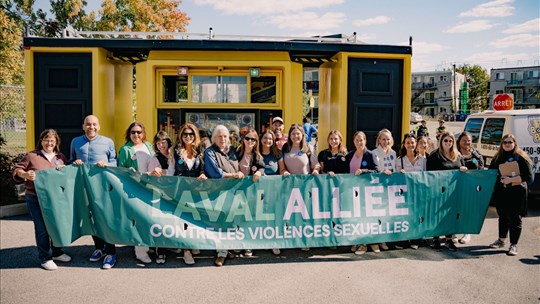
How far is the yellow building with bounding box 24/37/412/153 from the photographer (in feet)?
22.9

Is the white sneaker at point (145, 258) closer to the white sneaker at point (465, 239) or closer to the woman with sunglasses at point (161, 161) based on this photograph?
the woman with sunglasses at point (161, 161)

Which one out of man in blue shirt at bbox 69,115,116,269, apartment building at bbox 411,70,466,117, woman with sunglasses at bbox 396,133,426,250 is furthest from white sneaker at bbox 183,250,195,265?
apartment building at bbox 411,70,466,117

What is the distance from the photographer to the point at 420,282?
448cm

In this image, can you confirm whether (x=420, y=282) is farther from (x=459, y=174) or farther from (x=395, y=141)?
(x=395, y=141)

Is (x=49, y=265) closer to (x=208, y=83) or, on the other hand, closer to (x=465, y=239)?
(x=208, y=83)

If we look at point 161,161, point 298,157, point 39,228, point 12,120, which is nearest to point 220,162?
point 161,161

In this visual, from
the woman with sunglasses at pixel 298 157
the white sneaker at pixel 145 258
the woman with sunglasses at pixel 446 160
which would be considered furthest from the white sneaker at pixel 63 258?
the woman with sunglasses at pixel 446 160

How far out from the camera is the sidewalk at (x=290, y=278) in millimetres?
4090

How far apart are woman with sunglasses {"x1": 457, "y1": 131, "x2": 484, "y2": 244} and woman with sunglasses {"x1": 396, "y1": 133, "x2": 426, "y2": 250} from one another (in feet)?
2.17

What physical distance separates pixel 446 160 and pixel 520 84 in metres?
74.6

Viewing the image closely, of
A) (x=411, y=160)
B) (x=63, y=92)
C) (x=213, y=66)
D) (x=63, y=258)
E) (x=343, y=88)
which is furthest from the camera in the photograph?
(x=213, y=66)

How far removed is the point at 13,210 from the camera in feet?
24.6

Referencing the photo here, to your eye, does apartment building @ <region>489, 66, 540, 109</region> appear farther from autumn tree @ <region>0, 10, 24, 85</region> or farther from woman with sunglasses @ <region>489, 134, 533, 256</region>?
autumn tree @ <region>0, 10, 24, 85</region>

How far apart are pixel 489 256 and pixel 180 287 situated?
4.02 meters
